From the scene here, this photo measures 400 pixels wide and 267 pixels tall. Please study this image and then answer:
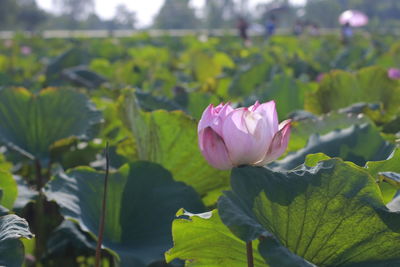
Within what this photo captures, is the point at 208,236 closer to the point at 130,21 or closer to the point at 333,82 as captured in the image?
the point at 333,82

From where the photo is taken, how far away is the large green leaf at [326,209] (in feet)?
1.99

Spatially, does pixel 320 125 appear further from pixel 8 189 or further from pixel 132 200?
pixel 8 189

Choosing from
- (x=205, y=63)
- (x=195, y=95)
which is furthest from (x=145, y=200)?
(x=205, y=63)

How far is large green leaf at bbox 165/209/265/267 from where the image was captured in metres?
0.62

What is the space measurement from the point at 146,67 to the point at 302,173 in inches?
76.2

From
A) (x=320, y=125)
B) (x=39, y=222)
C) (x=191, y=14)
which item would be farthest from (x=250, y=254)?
(x=191, y=14)

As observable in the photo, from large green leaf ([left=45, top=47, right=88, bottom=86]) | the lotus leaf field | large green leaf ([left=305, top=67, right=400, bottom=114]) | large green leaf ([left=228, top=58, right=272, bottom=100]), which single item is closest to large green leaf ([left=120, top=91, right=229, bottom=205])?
the lotus leaf field

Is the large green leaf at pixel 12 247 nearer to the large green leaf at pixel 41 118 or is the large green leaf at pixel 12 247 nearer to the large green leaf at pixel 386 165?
the large green leaf at pixel 386 165

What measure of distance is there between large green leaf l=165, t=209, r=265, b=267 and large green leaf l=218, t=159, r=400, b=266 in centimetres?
4

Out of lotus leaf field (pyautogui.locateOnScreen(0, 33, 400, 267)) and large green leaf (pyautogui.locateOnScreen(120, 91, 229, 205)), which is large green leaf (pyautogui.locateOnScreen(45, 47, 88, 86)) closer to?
lotus leaf field (pyautogui.locateOnScreen(0, 33, 400, 267))

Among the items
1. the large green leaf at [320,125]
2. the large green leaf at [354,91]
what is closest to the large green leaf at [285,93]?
the large green leaf at [354,91]

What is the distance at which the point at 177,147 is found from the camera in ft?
3.15

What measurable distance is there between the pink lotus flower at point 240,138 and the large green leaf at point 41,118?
0.59 metres

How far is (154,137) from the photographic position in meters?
0.97
